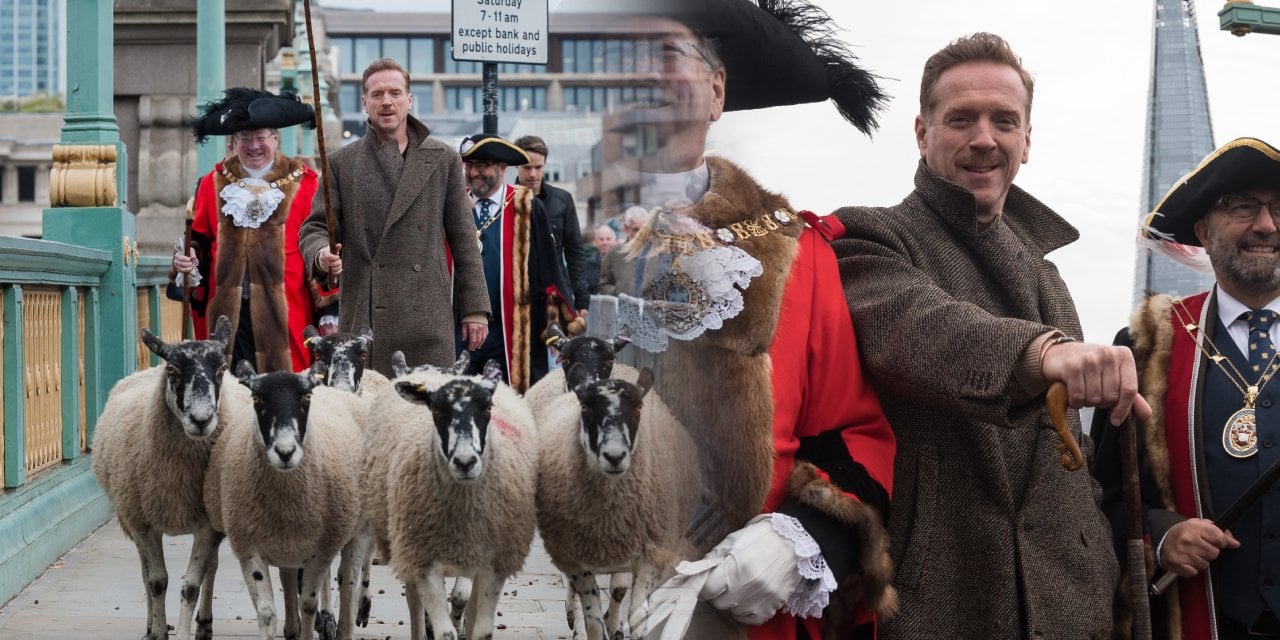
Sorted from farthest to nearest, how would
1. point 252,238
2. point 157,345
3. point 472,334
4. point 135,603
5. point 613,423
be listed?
1. point 252,238
2. point 135,603
3. point 472,334
4. point 157,345
5. point 613,423

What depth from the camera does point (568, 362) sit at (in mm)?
7328

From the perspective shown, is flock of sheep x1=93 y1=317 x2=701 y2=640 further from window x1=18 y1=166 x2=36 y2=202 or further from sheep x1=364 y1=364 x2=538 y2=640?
window x1=18 y1=166 x2=36 y2=202

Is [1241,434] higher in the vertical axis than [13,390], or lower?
higher

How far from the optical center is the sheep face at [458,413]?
19.1ft

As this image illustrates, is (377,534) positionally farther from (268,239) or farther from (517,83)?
(517,83)

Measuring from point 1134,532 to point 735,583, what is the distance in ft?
3.71

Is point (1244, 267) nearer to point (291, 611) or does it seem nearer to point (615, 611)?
point (615, 611)

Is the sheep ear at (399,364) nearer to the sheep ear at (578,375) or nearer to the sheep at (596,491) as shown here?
the sheep at (596,491)

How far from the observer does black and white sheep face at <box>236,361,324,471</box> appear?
20.6 ft

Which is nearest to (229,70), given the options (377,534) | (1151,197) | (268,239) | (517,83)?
(268,239)

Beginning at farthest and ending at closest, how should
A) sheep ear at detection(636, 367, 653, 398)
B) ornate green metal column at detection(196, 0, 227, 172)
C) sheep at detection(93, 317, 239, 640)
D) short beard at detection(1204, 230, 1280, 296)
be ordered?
ornate green metal column at detection(196, 0, 227, 172) < sheep at detection(93, 317, 239, 640) < short beard at detection(1204, 230, 1280, 296) < sheep ear at detection(636, 367, 653, 398)

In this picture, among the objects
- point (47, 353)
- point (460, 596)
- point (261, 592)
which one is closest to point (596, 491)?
point (460, 596)

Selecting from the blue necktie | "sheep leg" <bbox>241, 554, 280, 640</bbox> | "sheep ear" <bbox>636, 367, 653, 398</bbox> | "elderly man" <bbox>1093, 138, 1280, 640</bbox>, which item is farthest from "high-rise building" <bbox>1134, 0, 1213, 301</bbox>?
"sheep leg" <bbox>241, 554, 280, 640</bbox>

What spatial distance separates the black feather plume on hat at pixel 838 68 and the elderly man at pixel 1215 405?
174 cm
